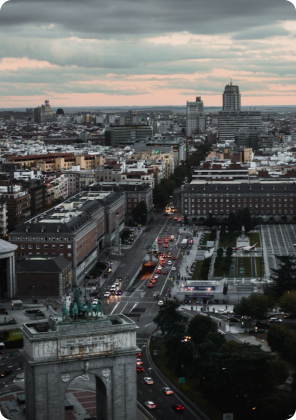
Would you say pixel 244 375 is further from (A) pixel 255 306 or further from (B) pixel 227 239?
(B) pixel 227 239

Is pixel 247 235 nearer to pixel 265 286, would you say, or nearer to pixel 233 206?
pixel 233 206

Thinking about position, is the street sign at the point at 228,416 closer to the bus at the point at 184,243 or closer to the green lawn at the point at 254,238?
the bus at the point at 184,243

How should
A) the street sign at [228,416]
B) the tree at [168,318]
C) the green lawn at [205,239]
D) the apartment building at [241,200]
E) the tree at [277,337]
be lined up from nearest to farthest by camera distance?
the street sign at [228,416] < the tree at [277,337] < the tree at [168,318] < the green lawn at [205,239] < the apartment building at [241,200]

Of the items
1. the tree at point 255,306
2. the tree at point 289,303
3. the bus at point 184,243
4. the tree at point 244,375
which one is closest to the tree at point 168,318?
the tree at point 255,306

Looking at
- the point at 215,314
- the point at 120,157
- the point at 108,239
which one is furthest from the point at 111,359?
the point at 120,157

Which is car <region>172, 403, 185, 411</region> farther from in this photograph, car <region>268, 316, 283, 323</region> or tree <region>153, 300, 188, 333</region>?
car <region>268, 316, 283, 323</region>

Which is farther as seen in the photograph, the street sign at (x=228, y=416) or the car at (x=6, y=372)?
the car at (x=6, y=372)
